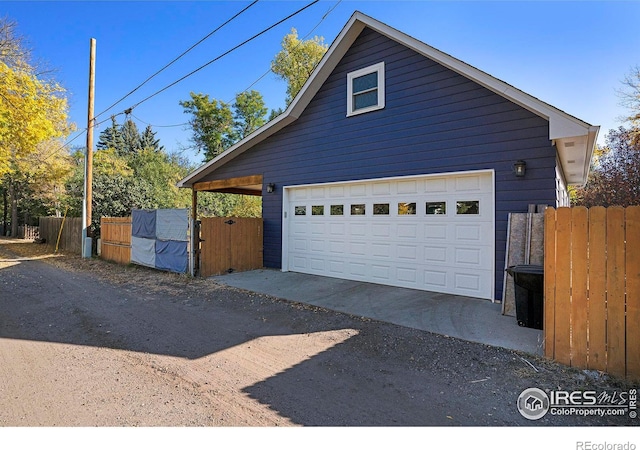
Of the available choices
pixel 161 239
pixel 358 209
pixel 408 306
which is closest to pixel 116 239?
pixel 161 239

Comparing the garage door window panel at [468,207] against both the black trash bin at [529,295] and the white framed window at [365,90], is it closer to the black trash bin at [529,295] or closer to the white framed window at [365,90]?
the black trash bin at [529,295]

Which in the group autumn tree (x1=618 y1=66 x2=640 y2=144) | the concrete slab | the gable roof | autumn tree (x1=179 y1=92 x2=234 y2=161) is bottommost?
the concrete slab

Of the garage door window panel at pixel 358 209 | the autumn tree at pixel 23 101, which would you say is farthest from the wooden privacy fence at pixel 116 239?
the garage door window panel at pixel 358 209

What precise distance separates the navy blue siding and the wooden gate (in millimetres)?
379

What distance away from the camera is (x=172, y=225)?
31.4 feet

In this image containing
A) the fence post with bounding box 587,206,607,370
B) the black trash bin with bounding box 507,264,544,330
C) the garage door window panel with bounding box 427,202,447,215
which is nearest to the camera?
the fence post with bounding box 587,206,607,370

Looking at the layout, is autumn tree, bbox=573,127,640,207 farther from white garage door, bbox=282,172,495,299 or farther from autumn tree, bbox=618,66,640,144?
white garage door, bbox=282,172,495,299

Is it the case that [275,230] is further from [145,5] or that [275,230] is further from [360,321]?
[145,5]

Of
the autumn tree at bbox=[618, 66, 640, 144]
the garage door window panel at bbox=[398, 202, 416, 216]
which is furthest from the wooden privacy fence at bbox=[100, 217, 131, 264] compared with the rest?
the autumn tree at bbox=[618, 66, 640, 144]

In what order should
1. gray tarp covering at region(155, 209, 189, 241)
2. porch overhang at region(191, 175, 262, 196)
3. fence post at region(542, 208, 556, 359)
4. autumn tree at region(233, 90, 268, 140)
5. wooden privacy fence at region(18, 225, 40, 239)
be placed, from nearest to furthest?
fence post at region(542, 208, 556, 359) < gray tarp covering at region(155, 209, 189, 241) < porch overhang at region(191, 175, 262, 196) < wooden privacy fence at region(18, 225, 40, 239) < autumn tree at region(233, 90, 268, 140)

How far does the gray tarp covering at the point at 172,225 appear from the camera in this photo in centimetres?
917

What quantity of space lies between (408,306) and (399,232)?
1.97m

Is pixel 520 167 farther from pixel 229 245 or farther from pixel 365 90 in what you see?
pixel 229 245

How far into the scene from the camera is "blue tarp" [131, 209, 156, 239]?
10.4m
